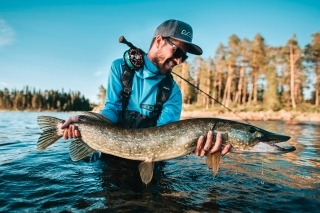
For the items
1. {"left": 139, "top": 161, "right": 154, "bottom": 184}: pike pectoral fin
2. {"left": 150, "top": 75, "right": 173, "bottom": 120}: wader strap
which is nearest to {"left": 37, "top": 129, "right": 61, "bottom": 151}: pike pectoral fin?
{"left": 139, "top": 161, "right": 154, "bottom": 184}: pike pectoral fin

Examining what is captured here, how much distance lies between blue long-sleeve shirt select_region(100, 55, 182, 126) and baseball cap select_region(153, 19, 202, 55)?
23.2 inches

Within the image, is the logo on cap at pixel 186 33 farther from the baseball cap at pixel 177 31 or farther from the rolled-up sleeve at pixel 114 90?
the rolled-up sleeve at pixel 114 90

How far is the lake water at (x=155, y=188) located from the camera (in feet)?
9.95

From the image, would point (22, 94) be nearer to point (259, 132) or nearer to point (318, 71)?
point (318, 71)

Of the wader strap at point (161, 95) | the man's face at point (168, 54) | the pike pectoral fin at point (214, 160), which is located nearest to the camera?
the pike pectoral fin at point (214, 160)

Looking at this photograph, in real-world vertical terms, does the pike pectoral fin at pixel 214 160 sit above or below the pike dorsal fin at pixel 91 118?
below

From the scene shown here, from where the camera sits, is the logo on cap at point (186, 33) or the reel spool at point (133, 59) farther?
the reel spool at point (133, 59)

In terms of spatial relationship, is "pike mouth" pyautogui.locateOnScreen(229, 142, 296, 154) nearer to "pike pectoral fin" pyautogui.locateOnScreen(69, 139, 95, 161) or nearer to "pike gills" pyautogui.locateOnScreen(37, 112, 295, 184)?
"pike gills" pyautogui.locateOnScreen(37, 112, 295, 184)

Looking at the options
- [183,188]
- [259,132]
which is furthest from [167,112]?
[259,132]

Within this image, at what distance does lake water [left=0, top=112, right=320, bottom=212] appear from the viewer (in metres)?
3.03

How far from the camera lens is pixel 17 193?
3.32m

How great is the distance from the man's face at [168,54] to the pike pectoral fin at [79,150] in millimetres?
1890

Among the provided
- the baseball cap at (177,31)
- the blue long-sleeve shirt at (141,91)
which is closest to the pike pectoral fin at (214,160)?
the blue long-sleeve shirt at (141,91)

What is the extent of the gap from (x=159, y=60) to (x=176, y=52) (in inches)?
13.3
